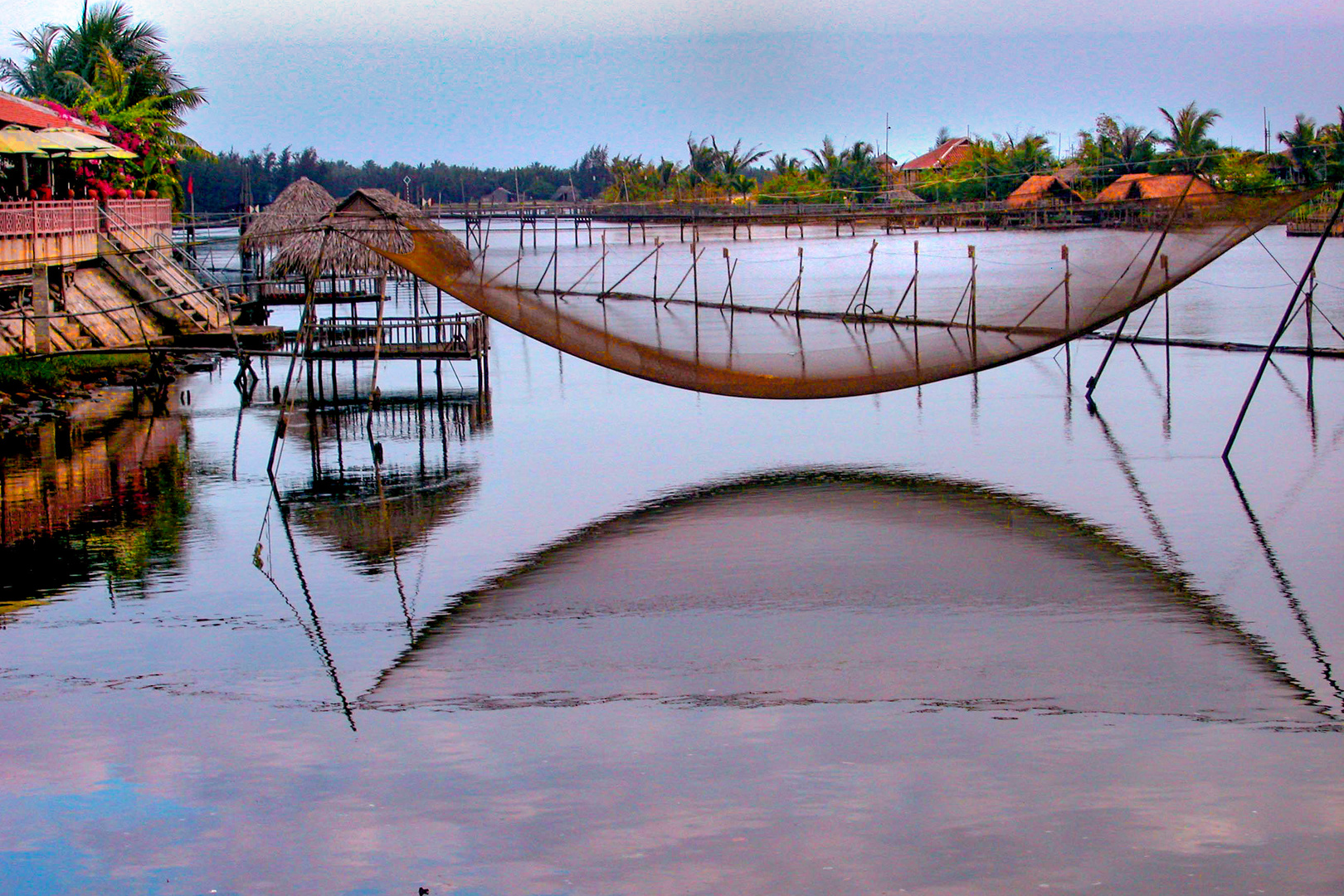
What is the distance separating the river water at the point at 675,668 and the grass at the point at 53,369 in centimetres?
223

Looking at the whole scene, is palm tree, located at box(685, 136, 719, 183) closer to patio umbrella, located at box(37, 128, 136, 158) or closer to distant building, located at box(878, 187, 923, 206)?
distant building, located at box(878, 187, 923, 206)

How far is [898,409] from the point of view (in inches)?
563

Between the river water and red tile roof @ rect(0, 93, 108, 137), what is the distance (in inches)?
230

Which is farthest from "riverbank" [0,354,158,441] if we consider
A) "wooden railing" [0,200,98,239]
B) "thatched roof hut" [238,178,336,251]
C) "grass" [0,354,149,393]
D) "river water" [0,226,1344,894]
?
"thatched roof hut" [238,178,336,251]

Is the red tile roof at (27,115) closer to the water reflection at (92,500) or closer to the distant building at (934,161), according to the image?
the water reflection at (92,500)

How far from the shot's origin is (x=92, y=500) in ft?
31.5

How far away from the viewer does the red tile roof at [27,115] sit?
15906 millimetres

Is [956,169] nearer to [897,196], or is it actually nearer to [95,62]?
[897,196]

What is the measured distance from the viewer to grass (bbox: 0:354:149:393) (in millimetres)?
13758

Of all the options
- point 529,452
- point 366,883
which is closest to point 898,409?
point 529,452

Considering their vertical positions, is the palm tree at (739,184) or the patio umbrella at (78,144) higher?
the palm tree at (739,184)

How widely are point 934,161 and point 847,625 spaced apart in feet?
197

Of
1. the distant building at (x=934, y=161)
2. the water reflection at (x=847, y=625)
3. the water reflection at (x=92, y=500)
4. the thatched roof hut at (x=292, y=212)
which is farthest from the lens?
the distant building at (x=934, y=161)

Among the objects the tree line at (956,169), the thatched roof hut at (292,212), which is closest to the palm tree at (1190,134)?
the tree line at (956,169)
